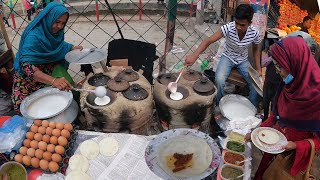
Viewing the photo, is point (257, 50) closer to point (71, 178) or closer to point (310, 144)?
point (310, 144)

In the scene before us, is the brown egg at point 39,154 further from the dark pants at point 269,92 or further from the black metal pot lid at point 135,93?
the dark pants at point 269,92

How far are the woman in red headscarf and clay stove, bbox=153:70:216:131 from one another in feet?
3.22

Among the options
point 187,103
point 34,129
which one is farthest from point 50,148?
point 187,103

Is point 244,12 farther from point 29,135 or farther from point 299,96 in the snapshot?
point 29,135

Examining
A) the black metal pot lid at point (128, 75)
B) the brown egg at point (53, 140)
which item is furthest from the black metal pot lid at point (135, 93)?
the brown egg at point (53, 140)

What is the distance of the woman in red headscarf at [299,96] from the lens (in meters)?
2.17

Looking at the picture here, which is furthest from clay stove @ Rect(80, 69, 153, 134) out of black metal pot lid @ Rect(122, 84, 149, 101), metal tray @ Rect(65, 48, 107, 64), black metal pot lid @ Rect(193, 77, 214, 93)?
black metal pot lid @ Rect(193, 77, 214, 93)

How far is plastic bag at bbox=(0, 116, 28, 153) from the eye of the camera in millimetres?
2748

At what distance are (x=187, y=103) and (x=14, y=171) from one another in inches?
72.0

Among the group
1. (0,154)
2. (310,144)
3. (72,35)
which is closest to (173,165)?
(310,144)

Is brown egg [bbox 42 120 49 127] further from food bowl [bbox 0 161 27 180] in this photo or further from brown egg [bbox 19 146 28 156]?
food bowl [bbox 0 161 27 180]

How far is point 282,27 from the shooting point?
5.89 meters

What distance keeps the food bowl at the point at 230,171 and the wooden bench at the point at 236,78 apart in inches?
64.6

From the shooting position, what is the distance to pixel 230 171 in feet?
9.27
